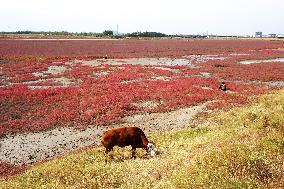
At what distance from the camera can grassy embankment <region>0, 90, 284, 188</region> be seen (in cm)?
962

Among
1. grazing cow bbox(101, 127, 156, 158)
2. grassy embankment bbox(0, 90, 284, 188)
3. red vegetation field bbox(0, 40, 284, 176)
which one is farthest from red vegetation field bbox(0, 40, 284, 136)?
grazing cow bbox(101, 127, 156, 158)

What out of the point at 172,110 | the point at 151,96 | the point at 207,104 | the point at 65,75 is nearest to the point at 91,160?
the point at 172,110

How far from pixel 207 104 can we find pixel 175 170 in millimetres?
15218

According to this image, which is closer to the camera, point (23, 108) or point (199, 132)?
point (199, 132)

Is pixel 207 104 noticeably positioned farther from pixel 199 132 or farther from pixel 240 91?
pixel 199 132

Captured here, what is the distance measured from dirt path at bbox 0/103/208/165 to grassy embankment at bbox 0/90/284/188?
3.53 metres

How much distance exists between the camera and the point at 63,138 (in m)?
19.9

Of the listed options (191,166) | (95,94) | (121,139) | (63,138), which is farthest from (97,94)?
(191,166)

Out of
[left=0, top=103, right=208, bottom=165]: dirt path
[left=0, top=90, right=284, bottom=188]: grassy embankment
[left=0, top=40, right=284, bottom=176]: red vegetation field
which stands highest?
[left=0, top=90, right=284, bottom=188]: grassy embankment

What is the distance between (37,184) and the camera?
447 inches

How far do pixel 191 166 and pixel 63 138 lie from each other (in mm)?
10890

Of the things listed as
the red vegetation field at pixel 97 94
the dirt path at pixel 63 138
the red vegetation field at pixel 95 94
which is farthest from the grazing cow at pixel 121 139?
the red vegetation field at pixel 95 94

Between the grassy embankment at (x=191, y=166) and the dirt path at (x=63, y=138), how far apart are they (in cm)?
353

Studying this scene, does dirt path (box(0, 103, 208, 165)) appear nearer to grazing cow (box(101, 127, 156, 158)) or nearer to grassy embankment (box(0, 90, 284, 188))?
grassy embankment (box(0, 90, 284, 188))
